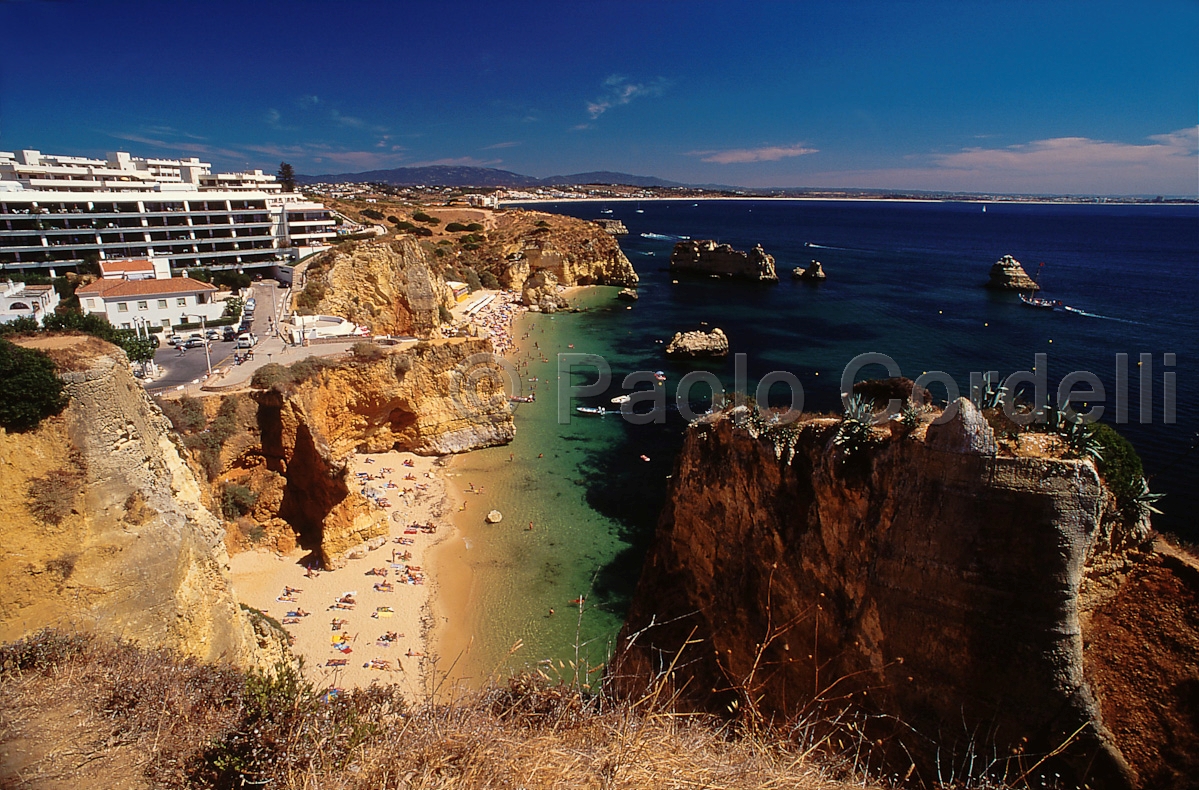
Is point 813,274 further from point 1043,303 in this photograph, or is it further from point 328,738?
point 328,738

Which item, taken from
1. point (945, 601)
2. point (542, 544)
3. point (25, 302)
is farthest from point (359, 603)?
point (25, 302)

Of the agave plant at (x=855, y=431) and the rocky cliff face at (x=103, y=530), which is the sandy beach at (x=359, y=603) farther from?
the agave plant at (x=855, y=431)

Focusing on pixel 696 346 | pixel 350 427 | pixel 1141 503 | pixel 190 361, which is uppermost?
pixel 190 361

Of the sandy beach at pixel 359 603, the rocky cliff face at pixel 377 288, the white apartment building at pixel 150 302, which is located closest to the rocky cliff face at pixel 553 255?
the rocky cliff face at pixel 377 288

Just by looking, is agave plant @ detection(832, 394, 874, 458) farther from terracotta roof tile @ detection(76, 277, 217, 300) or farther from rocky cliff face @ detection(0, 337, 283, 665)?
terracotta roof tile @ detection(76, 277, 217, 300)

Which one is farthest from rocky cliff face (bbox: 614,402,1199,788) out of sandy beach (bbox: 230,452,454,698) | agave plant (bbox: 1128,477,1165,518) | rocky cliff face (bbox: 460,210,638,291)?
rocky cliff face (bbox: 460,210,638,291)

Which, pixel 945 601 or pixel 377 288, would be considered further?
pixel 377 288

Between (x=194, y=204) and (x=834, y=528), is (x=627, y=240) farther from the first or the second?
(x=834, y=528)
